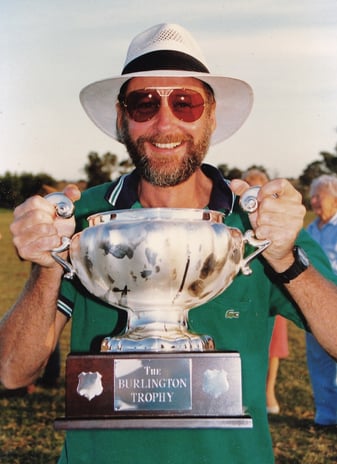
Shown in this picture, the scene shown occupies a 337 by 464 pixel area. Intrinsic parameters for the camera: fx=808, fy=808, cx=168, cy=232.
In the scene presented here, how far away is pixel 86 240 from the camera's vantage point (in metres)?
1.90

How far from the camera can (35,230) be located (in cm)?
204

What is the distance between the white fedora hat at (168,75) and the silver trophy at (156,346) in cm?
68

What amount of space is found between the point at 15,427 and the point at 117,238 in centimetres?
470

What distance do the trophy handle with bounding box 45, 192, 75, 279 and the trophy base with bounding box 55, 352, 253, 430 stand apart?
28 cm

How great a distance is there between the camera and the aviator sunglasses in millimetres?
2367

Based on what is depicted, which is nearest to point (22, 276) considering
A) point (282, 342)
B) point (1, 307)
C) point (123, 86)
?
point (1, 307)

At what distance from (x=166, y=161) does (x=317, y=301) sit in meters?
0.60

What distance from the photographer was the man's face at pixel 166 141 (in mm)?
2363

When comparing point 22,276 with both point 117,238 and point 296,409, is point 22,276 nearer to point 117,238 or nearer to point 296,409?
point 296,409

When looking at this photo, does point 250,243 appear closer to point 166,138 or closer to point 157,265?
point 157,265

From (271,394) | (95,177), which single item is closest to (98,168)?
(95,177)

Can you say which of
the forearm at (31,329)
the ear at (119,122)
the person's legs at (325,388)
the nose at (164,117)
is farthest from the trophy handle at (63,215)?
the person's legs at (325,388)

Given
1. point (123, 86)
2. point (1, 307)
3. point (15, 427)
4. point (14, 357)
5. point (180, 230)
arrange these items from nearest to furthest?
1. point (180, 230)
2. point (14, 357)
3. point (123, 86)
4. point (15, 427)
5. point (1, 307)

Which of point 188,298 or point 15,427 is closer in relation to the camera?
point 188,298
